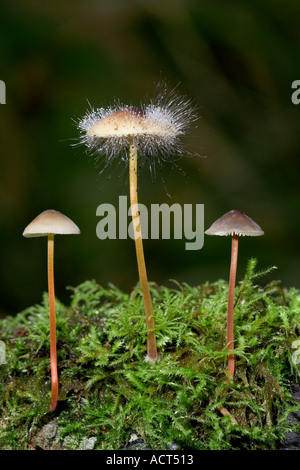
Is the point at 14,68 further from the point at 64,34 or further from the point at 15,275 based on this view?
the point at 15,275

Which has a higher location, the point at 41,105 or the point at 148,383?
the point at 41,105

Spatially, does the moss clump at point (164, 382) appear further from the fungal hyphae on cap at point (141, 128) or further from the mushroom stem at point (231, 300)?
the fungal hyphae on cap at point (141, 128)

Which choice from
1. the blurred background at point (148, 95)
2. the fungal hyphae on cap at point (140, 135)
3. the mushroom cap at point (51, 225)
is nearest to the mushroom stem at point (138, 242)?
the fungal hyphae on cap at point (140, 135)

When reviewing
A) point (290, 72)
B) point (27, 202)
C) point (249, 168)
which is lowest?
point (27, 202)

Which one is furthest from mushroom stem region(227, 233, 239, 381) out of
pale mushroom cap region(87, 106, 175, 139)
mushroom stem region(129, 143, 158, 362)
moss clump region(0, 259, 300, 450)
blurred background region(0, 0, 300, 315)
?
blurred background region(0, 0, 300, 315)

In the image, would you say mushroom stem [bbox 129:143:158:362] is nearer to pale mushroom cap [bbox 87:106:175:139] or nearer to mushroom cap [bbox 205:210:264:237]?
pale mushroom cap [bbox 87:106:175:139]

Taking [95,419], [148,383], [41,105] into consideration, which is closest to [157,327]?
[148,383]

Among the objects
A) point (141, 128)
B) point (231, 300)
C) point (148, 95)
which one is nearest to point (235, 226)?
point (231, 300)
